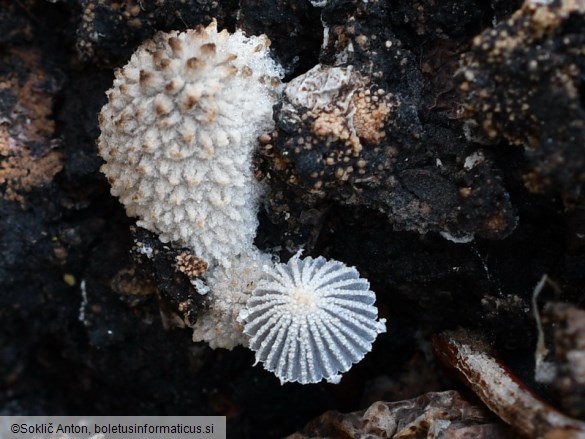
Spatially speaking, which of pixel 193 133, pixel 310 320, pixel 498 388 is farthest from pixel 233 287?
pixel 498 388

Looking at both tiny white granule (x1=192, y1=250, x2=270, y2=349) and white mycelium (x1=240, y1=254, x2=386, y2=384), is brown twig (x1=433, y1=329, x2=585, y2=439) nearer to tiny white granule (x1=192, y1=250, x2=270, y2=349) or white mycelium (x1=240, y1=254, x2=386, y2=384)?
white mycelium (x1=240, y1=254, x2=386, y2=384)

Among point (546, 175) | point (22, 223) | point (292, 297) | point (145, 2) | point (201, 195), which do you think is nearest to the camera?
point (546, 175)

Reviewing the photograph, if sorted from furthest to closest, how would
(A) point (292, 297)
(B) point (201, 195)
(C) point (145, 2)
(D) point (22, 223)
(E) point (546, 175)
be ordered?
(D) point (22, 223) → (C) point (145, 2) → (B) point (201, 195) → (A) point (292, 297) → (E) point (546, 175)

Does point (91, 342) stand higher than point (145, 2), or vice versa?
point (145, 2)

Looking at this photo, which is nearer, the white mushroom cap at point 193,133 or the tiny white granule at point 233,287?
the white mushroom cap at point 193,133

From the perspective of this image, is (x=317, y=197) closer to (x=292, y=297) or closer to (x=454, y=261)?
(x=292, y=297)

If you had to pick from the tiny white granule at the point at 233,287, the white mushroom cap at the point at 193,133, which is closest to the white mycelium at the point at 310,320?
the tiny white granule at the point at 233,287

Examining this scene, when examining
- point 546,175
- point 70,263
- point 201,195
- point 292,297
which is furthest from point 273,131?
point 70,263

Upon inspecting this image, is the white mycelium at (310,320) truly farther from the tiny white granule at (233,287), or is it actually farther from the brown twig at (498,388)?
the brown twig at (498,388)
